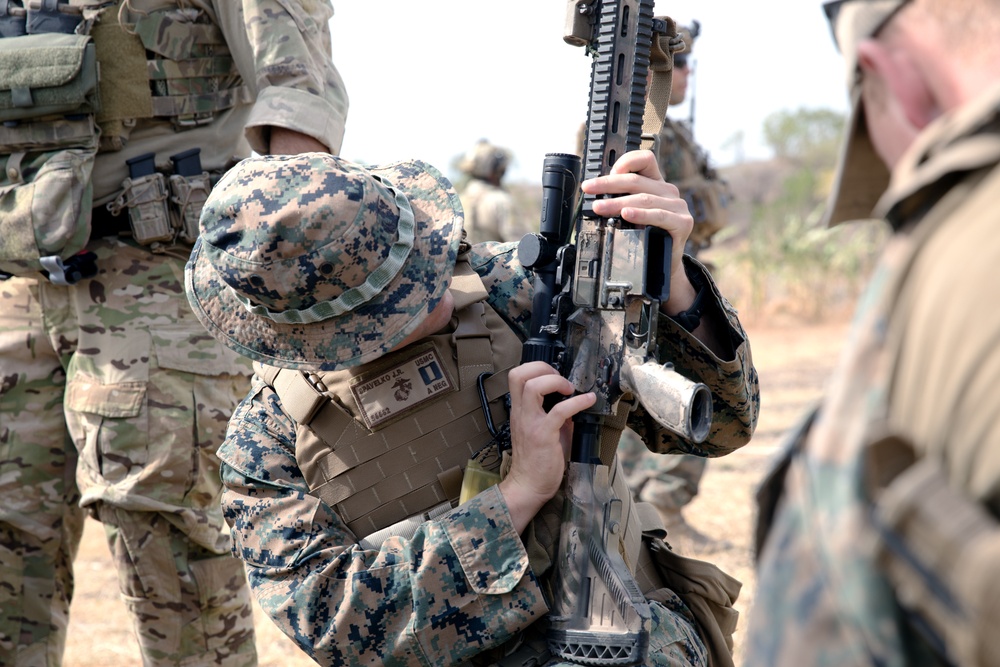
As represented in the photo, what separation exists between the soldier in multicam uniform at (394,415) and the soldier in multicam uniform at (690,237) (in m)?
3.08

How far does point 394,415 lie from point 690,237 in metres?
3.76

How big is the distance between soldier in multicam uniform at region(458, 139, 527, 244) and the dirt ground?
10.8 feet

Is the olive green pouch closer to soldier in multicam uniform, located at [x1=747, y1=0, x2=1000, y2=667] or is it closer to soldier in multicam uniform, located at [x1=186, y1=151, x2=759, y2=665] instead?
soldier in multicam uniform, located at [x1=186, y1=151, x2=759, y2=665]

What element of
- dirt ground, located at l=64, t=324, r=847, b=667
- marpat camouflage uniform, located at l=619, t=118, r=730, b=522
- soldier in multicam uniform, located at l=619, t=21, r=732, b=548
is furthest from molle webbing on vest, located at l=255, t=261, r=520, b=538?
marpat camouflage uniform, located at l=619, t=118, r=730, b=522

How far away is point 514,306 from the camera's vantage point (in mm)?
2594

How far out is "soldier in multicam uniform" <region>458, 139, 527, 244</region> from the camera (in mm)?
10336

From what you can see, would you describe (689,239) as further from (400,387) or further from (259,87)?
(400,387)

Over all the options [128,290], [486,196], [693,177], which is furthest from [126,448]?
[486,196]

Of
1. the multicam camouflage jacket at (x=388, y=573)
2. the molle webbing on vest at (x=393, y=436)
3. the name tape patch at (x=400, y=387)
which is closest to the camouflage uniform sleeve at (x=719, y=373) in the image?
the multicam camouflage jacket at (x=388, y=573)

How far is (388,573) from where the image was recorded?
223cm

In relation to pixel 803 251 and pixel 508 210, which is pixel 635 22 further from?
pixel 803 251

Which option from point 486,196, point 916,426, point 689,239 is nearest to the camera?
point 916,426

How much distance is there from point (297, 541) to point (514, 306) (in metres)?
0.80

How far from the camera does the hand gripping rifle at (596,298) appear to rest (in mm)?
2180
